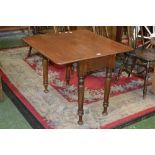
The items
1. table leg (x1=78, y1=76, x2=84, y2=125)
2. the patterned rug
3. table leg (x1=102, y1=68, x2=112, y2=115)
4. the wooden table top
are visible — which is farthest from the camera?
the patterned rug

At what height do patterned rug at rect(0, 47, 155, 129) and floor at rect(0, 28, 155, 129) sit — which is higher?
patterned rug at rect(0, 47, 155, 129)

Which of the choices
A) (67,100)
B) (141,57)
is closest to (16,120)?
(67,100)

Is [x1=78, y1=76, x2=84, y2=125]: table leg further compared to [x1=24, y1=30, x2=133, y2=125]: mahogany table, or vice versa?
[x1=78, y1=76, x2=84, y2=125]: table leg

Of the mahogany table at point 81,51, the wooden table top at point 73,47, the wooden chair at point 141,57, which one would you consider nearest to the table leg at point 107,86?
the mahogany table at point 81,51

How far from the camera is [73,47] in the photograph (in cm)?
206

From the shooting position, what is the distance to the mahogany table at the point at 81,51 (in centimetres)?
187

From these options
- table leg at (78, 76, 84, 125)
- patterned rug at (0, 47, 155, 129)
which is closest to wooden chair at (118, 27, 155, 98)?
patterned rug at (0, 47, 155, 129)

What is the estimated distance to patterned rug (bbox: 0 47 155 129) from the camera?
90.1 inches

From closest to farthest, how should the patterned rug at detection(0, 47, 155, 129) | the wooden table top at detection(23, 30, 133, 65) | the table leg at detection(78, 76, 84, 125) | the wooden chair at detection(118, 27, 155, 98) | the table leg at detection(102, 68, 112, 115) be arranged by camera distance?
1. the wooden table top at detection(23, 30, 133, 65)
2. the table leg at detection(78, 76, 84, 125)
3. the table leg at detection(102, 68, 112, 115)
4. the patterned rug at detection(0, 47, 155, 129)
5. the wooden chair at detection(118, 27, 155, 98)

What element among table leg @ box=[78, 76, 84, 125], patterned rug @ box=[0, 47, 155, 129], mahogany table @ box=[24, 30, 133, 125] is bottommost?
patterned rug @ box=[0, 47, 155, 129]

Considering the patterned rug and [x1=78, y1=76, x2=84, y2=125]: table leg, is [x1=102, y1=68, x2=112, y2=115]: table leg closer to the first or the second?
the patterned rug

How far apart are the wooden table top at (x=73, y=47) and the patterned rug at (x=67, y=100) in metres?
0.63

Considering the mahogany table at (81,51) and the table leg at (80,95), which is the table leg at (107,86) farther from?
the table leg at (80,95)
